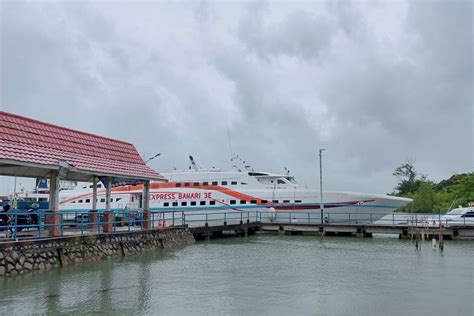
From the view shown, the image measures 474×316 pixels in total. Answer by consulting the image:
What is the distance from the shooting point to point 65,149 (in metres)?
18.3

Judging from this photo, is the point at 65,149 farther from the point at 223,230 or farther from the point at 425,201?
the point at 425,201

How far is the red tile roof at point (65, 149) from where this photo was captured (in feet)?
50.2

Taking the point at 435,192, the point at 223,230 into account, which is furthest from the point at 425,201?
the point at 223,230

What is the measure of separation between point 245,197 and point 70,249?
1904cm

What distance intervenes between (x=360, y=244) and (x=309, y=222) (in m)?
7.70

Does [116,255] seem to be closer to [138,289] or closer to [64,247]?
[64,247]

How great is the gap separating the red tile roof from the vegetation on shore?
36.7 meters

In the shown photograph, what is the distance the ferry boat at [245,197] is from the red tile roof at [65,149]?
1116 centimetres

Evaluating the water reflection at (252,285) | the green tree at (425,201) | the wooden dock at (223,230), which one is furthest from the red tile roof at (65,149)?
the green tree at (425,201)

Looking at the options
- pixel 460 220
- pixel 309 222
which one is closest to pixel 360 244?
pixel 309 222

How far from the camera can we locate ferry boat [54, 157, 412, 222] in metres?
32.5

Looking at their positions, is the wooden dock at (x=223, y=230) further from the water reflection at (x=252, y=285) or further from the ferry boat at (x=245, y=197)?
the water reflection at (x=252, y=285)

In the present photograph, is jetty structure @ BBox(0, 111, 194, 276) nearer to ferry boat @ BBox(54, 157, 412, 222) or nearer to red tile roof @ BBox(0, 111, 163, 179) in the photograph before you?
red tile roof @ BBox(0, 111, 163, 179)

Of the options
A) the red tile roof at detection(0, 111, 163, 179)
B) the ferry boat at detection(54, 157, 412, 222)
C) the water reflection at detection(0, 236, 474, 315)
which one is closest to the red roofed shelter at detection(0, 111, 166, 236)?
the red tile roof at detection(0, 111, 163, 179)
